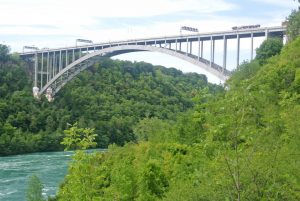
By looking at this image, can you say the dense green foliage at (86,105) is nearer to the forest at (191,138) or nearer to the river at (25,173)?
the forest at (191,138)

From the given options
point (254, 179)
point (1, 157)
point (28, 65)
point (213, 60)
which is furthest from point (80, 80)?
point (254, 179)

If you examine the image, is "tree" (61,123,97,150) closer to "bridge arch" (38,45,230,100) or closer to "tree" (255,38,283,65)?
"tree" (255,38,283,65)

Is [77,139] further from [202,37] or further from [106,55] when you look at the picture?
[106,55]

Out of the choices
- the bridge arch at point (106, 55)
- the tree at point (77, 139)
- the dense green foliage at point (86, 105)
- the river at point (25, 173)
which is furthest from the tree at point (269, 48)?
the tree at point (77, 139)

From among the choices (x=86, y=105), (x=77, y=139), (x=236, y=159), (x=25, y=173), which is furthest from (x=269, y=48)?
(x=86, y=105)

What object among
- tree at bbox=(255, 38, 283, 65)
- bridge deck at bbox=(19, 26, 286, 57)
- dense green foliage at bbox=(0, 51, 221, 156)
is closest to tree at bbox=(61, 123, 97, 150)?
tree at bbox=(255, 38, 283, 65)

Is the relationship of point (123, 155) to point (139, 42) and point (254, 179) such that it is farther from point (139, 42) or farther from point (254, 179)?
point (139, 42)

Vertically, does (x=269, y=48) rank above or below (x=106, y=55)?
above
